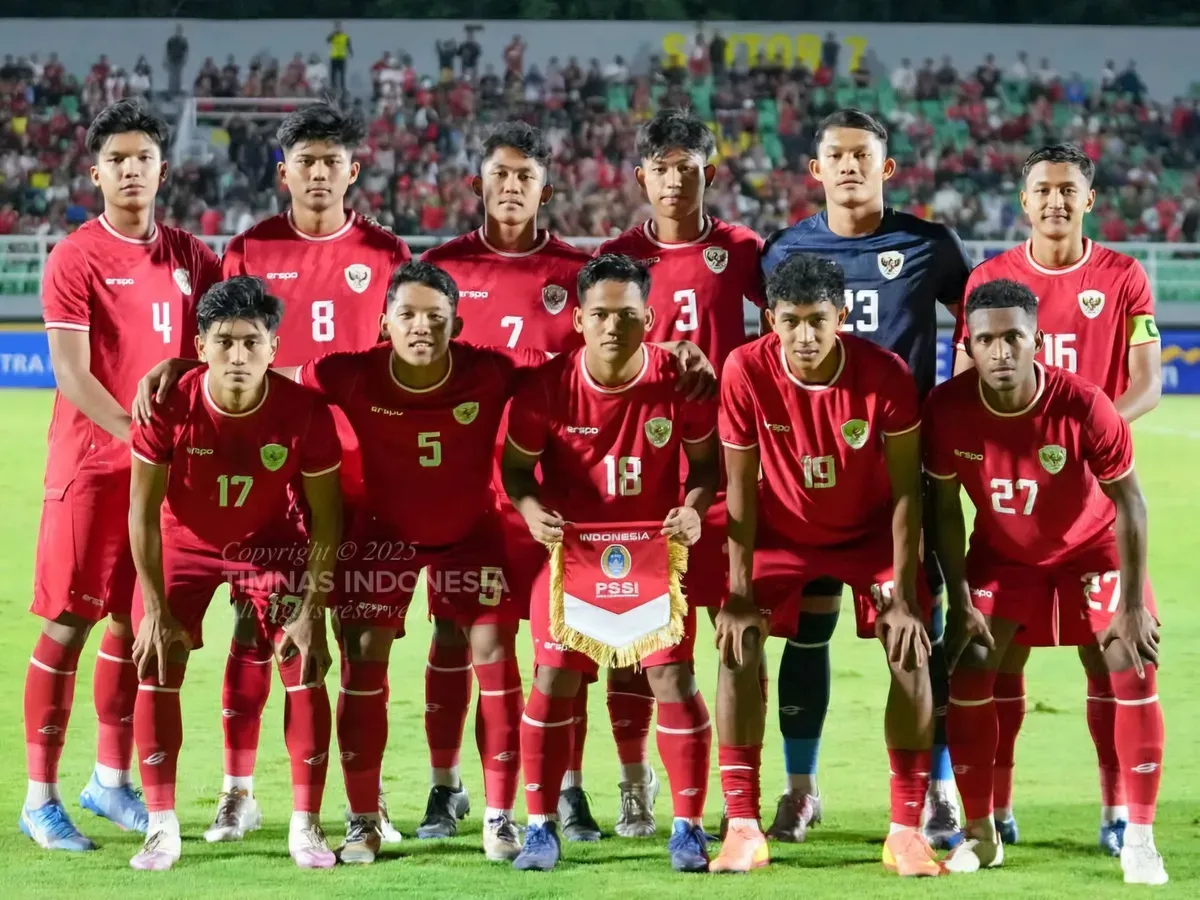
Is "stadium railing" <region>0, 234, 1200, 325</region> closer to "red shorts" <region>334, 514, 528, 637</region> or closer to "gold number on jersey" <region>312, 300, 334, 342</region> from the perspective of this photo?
"gold number on jersey" <region>312, 300, 334, 342</region>

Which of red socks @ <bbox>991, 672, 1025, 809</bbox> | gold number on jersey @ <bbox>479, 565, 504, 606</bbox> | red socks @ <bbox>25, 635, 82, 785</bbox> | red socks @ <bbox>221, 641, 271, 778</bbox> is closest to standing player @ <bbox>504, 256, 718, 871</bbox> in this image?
gold number on jersey @ <bbox>479, 565, 504, 606</bbox>

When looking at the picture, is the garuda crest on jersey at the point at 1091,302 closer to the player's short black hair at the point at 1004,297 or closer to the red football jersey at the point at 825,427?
the player's short black hair at the point at 1004,297

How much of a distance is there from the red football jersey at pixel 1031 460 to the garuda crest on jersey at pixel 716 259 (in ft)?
3.03

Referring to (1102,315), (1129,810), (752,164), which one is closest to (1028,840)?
(1129,810)

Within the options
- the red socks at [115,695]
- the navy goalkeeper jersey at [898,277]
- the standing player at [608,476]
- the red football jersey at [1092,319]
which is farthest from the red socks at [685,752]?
the red socks at [115,695]

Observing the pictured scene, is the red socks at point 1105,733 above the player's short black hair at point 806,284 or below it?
below

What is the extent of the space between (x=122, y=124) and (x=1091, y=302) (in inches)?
118

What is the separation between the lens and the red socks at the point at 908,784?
15.0 ft

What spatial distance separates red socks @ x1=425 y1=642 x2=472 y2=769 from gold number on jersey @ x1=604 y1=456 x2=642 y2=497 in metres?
0.74

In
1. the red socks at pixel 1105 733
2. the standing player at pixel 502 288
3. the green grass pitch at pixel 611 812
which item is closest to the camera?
the green grass pitch at pixel 611 812

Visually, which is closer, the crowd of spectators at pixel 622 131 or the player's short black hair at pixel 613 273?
the player's short black hair at pixel 613 273

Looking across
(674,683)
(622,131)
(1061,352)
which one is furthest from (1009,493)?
(622,131)

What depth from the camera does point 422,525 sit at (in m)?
4.84

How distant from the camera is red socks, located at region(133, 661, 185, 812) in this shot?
4.60m
